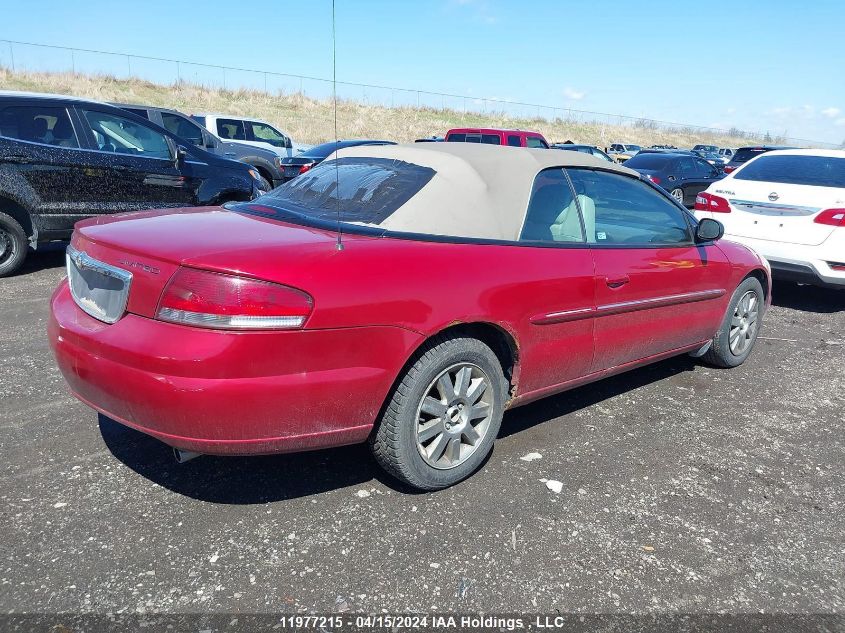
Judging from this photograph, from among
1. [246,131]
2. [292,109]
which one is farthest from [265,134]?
[292,109]

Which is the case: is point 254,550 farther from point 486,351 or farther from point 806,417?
point 806,417

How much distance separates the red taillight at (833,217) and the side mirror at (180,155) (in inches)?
259

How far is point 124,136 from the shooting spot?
23.3ft

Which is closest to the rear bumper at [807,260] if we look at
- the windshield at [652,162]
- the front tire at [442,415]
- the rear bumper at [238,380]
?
the front tire at [442,415]

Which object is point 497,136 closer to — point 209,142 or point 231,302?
point 209,142

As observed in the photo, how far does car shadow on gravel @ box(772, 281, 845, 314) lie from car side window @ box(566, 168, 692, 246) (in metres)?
3.75

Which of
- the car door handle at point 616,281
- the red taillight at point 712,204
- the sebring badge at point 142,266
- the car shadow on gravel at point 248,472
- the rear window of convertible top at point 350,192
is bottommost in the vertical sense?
the car shadow on gravel at point 248,472

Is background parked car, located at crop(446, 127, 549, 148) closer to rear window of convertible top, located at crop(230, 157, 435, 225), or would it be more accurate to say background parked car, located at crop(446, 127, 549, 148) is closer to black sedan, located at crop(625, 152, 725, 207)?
black sedan, located at crop(625, 152, 725, 207)

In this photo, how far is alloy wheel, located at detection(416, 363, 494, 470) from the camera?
2.91 meters

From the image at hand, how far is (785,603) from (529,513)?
101cm

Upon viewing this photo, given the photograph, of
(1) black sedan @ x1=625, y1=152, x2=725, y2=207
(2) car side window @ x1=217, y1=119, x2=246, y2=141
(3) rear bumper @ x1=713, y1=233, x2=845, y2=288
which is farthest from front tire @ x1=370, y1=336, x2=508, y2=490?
(2) car side window @ x1=217, y1=119, x2=246, y2=141

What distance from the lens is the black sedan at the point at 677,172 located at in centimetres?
1430

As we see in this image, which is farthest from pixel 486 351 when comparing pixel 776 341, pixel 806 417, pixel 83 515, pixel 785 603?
pixel 776 341

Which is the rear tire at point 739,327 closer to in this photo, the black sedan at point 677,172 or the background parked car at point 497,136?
the black sedan at point 677,172
